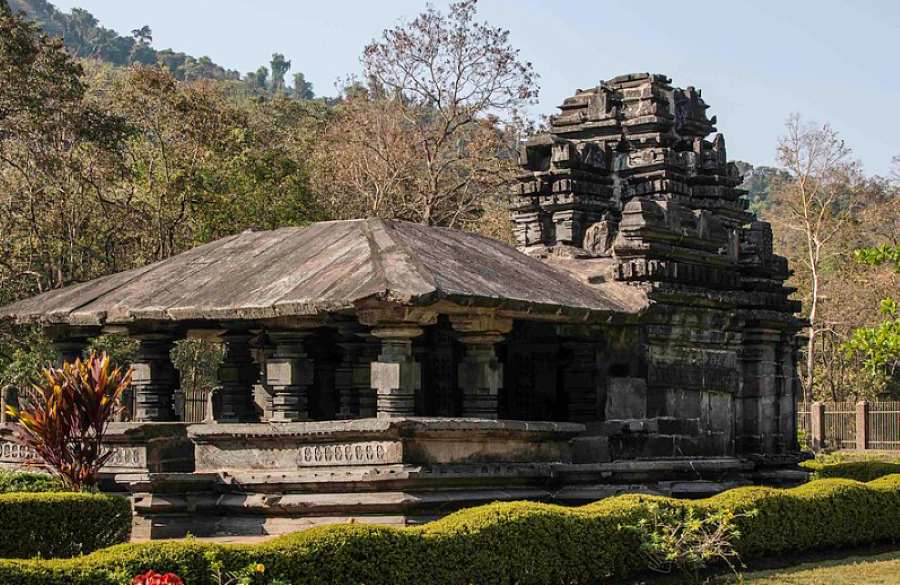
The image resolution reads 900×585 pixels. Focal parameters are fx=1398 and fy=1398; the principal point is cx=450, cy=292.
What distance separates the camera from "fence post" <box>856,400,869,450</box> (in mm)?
34156

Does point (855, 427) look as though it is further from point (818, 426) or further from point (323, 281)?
point (323, 281)

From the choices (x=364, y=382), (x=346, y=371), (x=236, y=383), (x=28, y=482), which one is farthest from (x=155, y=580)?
(x=236, y=383)

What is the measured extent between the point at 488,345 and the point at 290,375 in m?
2.08

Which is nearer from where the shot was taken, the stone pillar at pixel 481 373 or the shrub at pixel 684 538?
the shrub at pixel 684 538

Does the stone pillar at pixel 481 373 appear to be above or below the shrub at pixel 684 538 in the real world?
above

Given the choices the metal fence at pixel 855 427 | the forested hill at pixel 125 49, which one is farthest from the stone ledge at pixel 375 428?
the forested hill at pixel 125 49

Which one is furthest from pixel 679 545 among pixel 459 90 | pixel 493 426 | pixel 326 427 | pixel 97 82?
pixel 97 82

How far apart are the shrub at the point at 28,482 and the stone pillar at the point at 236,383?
3825mm

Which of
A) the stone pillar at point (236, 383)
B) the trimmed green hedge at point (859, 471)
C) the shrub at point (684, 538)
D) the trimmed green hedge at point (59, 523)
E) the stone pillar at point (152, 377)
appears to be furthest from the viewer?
the trimmed green hedge at point (859, 471)

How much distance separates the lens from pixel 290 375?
14.5m

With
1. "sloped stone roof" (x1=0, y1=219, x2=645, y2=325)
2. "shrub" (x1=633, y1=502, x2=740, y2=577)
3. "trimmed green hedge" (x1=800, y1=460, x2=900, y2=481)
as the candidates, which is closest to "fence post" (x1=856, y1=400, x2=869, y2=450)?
"trimmed green hedge" (x1=800, y1=460, x2=900, y2=481)

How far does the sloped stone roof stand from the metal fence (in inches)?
735

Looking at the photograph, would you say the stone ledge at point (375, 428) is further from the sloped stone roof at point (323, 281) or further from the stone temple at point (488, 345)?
the sloped stone roof at point (323, 281)

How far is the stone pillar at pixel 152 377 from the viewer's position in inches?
650
